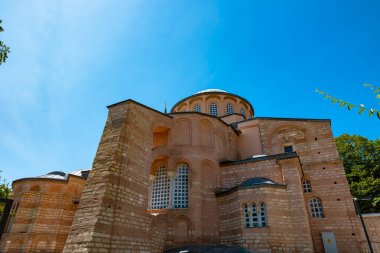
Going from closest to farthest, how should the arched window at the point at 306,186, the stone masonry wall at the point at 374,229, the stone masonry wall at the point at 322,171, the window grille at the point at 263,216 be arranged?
the window grille at the point at 263,216, the stone masonry wall at the point at 322,171, the stone masonry wall at the point at 374,229, the arched window at the point at 306,186

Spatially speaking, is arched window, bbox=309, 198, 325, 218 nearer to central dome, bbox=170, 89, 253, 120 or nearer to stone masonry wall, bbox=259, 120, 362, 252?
stone masonry wall, bbox=259, 120, 362, 252

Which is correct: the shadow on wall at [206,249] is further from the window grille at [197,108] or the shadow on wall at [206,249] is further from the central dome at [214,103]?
the window grille at [197,108]

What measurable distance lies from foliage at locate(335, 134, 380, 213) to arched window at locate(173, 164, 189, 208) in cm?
1603

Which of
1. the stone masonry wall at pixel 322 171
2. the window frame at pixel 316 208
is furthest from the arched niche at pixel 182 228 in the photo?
the window frame at pixel 316 208

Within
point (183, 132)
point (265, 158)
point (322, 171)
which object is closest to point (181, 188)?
point (183, 132)

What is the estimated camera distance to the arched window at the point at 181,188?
568 inches

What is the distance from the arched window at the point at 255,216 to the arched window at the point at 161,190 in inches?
173

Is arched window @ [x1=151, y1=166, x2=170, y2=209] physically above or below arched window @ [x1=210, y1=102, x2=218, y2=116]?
below

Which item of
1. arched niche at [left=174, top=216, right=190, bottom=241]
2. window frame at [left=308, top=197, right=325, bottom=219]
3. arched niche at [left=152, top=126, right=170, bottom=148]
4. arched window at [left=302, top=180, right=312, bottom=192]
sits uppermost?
arched niche at [left=152, top=126, right=170, bottom=148]

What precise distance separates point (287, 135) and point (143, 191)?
11.4 m

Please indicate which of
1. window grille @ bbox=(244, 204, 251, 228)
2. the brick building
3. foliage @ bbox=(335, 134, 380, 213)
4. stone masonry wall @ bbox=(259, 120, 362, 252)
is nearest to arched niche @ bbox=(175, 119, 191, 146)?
the brick building

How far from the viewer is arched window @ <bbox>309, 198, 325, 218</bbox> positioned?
15.3m

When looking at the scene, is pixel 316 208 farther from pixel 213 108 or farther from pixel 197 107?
pixel 197 107

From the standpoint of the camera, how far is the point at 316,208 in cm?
1555
